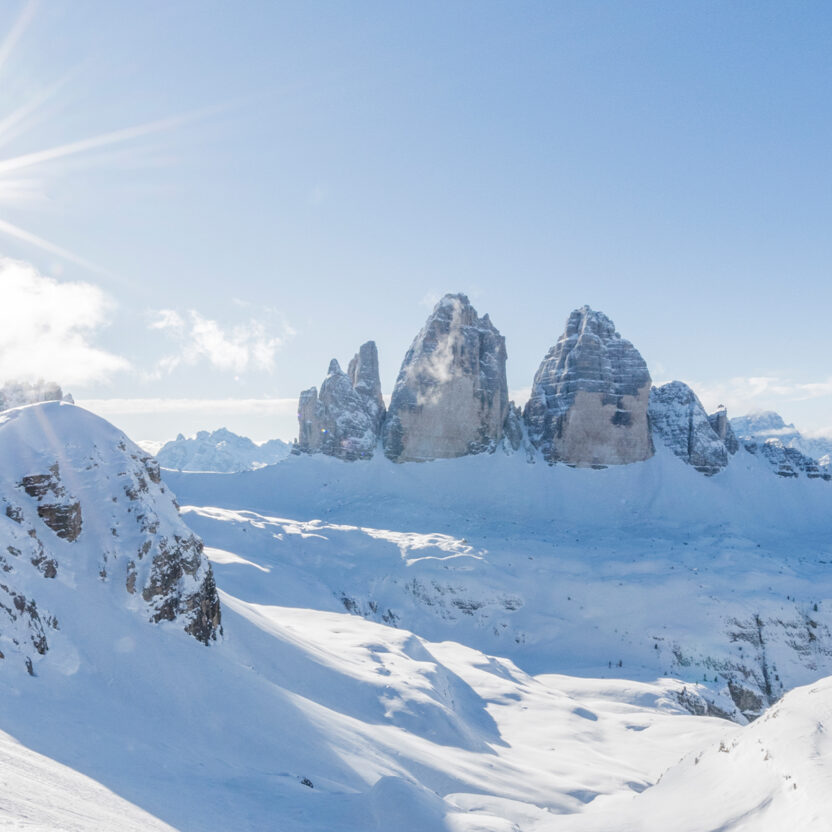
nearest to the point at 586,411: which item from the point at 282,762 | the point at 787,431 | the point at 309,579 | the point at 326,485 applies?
the point at 326,485

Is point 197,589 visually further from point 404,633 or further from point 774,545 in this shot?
point 774,545

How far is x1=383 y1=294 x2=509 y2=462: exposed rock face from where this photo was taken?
239 feet

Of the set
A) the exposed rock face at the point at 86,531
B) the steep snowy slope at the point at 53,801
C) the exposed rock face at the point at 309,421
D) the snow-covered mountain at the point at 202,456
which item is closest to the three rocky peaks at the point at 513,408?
the exposed rock face at the point at 309,421

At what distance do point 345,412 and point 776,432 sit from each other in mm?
127115

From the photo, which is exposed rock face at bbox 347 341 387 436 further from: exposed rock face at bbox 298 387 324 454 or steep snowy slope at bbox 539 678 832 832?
steep snowy slope at bbox 539 678 832 832

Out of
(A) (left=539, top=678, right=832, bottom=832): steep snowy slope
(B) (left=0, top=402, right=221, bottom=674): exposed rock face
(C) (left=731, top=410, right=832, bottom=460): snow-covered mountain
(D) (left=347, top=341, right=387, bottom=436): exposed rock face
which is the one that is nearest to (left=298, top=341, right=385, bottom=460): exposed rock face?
(D) (left=347, top=341, right=387, bottom=436): exposed rock face

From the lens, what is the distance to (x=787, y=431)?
14862 centimetres

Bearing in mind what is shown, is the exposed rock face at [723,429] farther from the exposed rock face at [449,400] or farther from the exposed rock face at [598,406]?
the exposed rock face at [449,400]

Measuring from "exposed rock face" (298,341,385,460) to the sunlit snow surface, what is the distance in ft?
13.5

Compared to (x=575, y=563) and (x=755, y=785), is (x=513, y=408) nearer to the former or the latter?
(x=575, y=563)

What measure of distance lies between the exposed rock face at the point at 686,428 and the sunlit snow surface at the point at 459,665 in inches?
105

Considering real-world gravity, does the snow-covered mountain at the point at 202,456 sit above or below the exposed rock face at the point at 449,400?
below

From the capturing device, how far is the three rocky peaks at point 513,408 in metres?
70.8

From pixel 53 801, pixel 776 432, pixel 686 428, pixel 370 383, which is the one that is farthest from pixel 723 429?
pixel 776 432
